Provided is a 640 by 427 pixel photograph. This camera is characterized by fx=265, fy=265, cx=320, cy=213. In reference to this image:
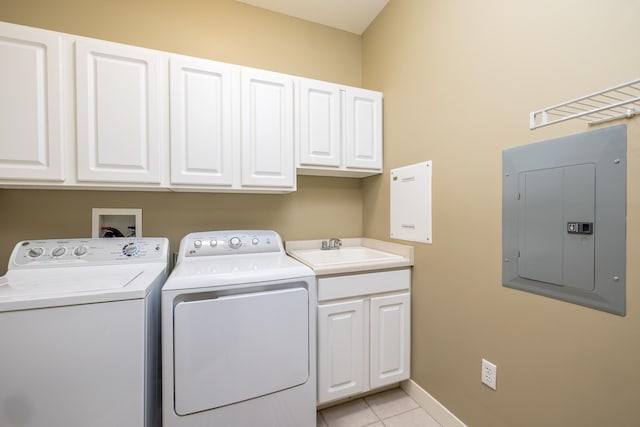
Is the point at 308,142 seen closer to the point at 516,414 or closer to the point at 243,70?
the point at 243,70

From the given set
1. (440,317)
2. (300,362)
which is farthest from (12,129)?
(440,317)

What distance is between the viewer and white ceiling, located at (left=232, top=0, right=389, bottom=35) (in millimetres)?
1940

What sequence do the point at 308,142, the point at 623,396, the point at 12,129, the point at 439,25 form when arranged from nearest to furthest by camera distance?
the point at 623,396 → the point at 12,129 → the point at 439,25 → the point at 308,142

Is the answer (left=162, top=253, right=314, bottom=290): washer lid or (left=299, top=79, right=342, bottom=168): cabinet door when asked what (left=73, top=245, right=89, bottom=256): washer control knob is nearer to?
(left=162, top=253, right=314, bottom=290): washer lid

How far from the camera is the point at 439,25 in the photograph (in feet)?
4.99

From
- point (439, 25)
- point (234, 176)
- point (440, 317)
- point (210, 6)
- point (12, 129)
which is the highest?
point (210, 6)

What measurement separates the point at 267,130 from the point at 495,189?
1.30 m

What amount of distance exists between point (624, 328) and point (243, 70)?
2.04 meters

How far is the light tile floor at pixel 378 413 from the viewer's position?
1531 mm

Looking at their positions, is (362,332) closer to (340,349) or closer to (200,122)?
(340,349)

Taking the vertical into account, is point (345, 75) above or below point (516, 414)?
above

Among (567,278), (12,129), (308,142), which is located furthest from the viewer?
(308,142)

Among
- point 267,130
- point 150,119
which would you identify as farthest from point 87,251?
point 267,130

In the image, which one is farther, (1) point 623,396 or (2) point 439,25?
(2) point 439,25
